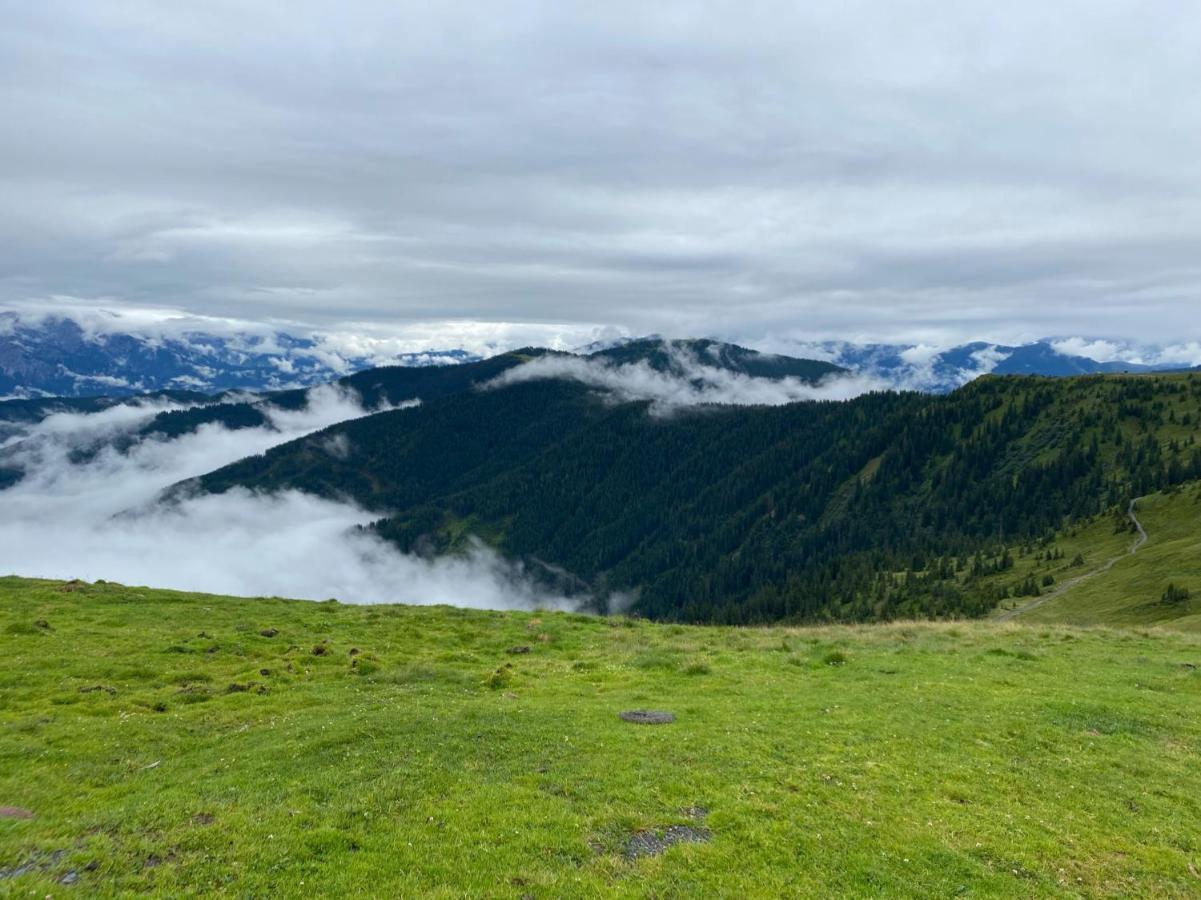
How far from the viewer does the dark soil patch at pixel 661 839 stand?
15.7m

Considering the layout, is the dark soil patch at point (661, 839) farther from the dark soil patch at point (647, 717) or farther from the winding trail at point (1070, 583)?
the winding trail at point (1070, 583)

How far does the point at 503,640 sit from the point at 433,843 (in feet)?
94.8

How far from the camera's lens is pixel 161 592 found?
54.2 metres

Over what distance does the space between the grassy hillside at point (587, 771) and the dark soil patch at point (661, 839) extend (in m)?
0.09

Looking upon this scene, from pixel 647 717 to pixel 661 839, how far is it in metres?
9.61

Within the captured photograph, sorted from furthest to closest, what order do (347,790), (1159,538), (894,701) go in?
(1159,538), (894,701), (347,790)

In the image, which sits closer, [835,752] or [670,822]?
[670,822]

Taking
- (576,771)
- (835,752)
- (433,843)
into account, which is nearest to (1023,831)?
(835,752)

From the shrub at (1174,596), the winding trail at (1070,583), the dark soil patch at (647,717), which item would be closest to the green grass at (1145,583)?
the shrub at (1174,596)

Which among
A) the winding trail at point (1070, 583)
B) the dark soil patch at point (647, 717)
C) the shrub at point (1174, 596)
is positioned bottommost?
the winding trail at point (1070, 583)

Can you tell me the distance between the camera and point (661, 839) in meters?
16.3

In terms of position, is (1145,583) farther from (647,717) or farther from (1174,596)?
(647,717)

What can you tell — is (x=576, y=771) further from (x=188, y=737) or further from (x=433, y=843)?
(x=188, y=737)

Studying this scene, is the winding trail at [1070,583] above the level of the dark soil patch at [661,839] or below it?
below
